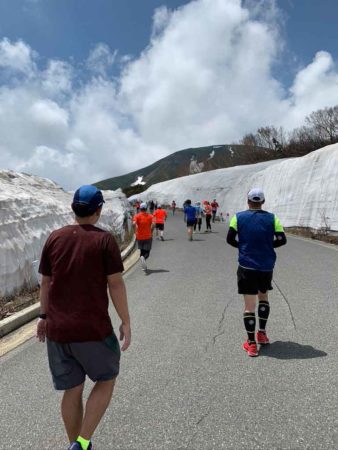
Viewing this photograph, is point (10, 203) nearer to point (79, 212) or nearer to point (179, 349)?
point (179, 349)

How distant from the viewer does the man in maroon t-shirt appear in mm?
2537

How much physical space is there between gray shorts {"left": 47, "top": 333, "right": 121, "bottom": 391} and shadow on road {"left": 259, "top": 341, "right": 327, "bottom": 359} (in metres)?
2.48

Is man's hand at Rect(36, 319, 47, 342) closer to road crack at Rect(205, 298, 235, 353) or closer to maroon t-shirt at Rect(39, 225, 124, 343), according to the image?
maroon t-shirt at Rect(39, 225, 124, 343)

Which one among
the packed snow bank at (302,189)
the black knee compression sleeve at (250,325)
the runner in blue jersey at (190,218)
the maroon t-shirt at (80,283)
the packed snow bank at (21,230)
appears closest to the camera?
the maroon t-shirt at (80,283)

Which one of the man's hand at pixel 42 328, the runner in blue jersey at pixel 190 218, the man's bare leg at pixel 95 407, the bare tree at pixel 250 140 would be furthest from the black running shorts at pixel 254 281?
the bare tree at pixel 250 140

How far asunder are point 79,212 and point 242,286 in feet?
8.71

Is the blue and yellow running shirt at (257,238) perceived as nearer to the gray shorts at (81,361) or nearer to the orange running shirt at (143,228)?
the gray shorts at (81,361)

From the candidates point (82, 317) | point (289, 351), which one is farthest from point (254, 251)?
point (82, 317)

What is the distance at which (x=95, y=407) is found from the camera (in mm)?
2586

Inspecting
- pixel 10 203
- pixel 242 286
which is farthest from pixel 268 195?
pixel 242 286

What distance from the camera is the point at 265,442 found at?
9.45 feet

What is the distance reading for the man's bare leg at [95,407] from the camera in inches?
101

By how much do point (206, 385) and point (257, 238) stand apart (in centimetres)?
174

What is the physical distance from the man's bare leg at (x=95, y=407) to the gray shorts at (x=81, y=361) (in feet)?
0.21
